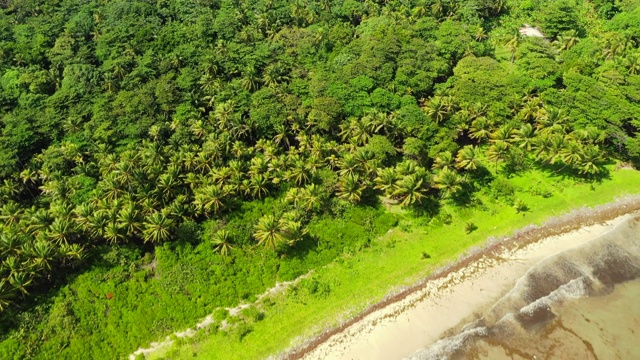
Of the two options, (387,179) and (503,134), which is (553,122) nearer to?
(503,134)

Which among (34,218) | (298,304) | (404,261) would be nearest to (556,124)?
(404,261)

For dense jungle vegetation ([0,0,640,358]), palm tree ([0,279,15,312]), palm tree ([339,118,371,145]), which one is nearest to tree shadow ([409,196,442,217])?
dense jungle vegetation ([0,0,640,358])

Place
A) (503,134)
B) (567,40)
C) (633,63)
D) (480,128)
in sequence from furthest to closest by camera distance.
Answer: (567,40), (633,63), (480,128), (503,134)

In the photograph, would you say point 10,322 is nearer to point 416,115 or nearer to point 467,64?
point 416,115

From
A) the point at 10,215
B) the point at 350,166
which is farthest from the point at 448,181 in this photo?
the point at 10,215

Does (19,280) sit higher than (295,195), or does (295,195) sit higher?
(295,195)

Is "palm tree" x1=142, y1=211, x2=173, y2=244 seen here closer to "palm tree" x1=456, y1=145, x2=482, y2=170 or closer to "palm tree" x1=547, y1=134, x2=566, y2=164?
"palm tree" x1=456, y1=145, x2=482, y2=170

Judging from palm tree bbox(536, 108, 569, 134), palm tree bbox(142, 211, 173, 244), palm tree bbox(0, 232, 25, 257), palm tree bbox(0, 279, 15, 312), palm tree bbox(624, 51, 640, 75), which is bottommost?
palm tree bbox(0, 279, 15, 312)
